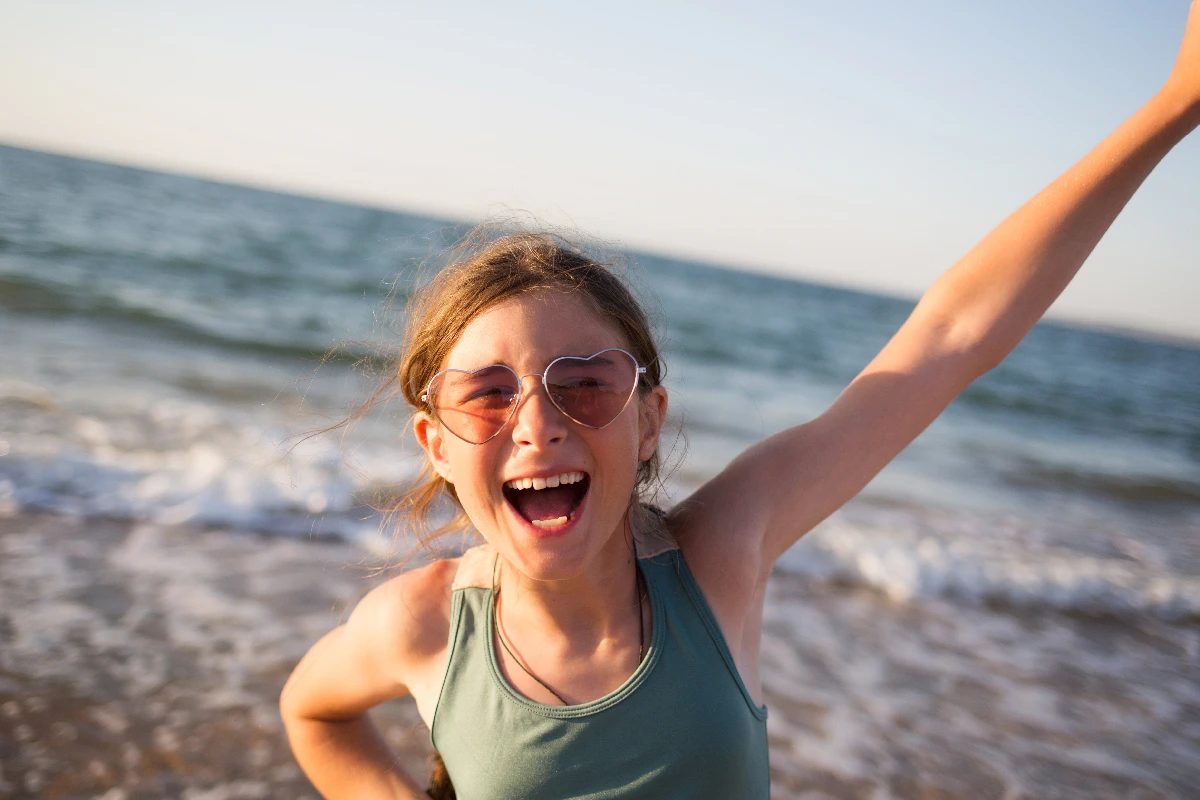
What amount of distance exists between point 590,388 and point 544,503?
291 millimetres

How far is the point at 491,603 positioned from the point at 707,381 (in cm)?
1377

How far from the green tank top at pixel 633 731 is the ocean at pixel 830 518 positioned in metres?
0.72

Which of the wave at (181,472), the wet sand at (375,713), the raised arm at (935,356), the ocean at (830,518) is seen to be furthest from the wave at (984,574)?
the raised arm at (935,356)

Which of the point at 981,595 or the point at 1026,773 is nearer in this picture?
the point at 1026,773

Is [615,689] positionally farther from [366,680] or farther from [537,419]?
[366,680]

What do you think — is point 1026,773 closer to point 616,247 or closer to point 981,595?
point 981,595

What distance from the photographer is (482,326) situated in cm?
192

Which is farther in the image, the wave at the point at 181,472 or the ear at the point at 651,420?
the wave at the point at 181,472

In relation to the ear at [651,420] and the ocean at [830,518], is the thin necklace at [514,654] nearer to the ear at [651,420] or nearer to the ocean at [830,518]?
the ear at [651,420]

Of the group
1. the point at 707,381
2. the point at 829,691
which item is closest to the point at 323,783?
the point at 829,691

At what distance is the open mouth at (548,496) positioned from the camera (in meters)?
1.86

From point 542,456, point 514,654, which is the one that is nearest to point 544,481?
point 542,456

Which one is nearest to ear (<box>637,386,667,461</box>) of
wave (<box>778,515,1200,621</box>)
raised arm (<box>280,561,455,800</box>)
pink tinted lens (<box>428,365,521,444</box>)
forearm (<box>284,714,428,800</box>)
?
pink tinted lens (<box>428,365,521,444</box>)

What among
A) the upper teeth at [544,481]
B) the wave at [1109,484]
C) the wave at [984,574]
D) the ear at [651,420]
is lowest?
the wave at [1109,484]
